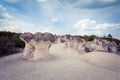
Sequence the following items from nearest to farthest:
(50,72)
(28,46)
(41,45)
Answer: (50,72) < (41,45) < (28,46)

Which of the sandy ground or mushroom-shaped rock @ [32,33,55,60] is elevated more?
mushroom-shaped rock @ [32,33,55,60]

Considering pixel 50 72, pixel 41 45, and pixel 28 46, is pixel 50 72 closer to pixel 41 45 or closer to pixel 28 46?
pixel 41 45

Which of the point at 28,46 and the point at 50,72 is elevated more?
the point at 28,46

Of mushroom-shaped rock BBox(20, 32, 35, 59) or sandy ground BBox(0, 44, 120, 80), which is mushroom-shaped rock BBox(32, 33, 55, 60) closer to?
mushroom-shaped rock BBox(20, 32, 35, 59)

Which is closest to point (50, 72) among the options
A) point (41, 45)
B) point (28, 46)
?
point (41, 45)

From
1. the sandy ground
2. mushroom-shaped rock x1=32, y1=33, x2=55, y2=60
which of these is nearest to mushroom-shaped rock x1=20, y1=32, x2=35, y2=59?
mushroom-shaped rock x1=32, y1=33, x2=55, y2=60

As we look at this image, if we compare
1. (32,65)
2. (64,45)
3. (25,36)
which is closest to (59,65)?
(32,65)

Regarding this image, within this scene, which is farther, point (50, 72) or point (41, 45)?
point (41, 45)

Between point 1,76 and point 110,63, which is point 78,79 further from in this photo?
point 110,63

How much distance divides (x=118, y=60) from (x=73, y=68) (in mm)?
3141

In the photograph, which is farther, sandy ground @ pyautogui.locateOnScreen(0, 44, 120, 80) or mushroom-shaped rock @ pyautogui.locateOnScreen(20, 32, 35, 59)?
mushroom-shaped rock @ pyautogui.locateOnScreen(20, 32, 35, 59)

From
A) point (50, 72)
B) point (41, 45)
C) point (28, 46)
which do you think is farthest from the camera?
point (28, 46)

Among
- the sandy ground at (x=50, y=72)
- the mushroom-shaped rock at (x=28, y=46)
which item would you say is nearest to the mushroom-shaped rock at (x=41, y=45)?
the mushroom-shaped rock at (x=28, y=46)

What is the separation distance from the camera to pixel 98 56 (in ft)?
27.7
